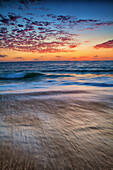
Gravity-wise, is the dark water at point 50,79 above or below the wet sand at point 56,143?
above

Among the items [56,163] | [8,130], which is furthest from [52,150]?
[8,130]

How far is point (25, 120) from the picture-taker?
1.78 m

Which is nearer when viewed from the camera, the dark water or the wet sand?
the wet sand

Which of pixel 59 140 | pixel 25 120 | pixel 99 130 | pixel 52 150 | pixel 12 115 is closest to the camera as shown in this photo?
pixel 52 150

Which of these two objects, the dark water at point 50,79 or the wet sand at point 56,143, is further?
the dark water at point 50,79

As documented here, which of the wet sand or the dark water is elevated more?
the dark water

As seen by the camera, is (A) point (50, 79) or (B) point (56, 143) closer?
(B) point (56, 143)

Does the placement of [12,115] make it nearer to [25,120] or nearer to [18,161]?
[25,120]

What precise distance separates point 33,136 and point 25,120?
1.68 ft

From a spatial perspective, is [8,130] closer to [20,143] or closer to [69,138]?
[20,143]

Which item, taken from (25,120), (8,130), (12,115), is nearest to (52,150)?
(8,130)

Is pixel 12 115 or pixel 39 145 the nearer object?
pixel 39 145

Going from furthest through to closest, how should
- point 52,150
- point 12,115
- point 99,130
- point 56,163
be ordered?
point 12,115 < point 99,130 < point 52,150 < point 56,163

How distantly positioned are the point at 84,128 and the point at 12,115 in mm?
1275
